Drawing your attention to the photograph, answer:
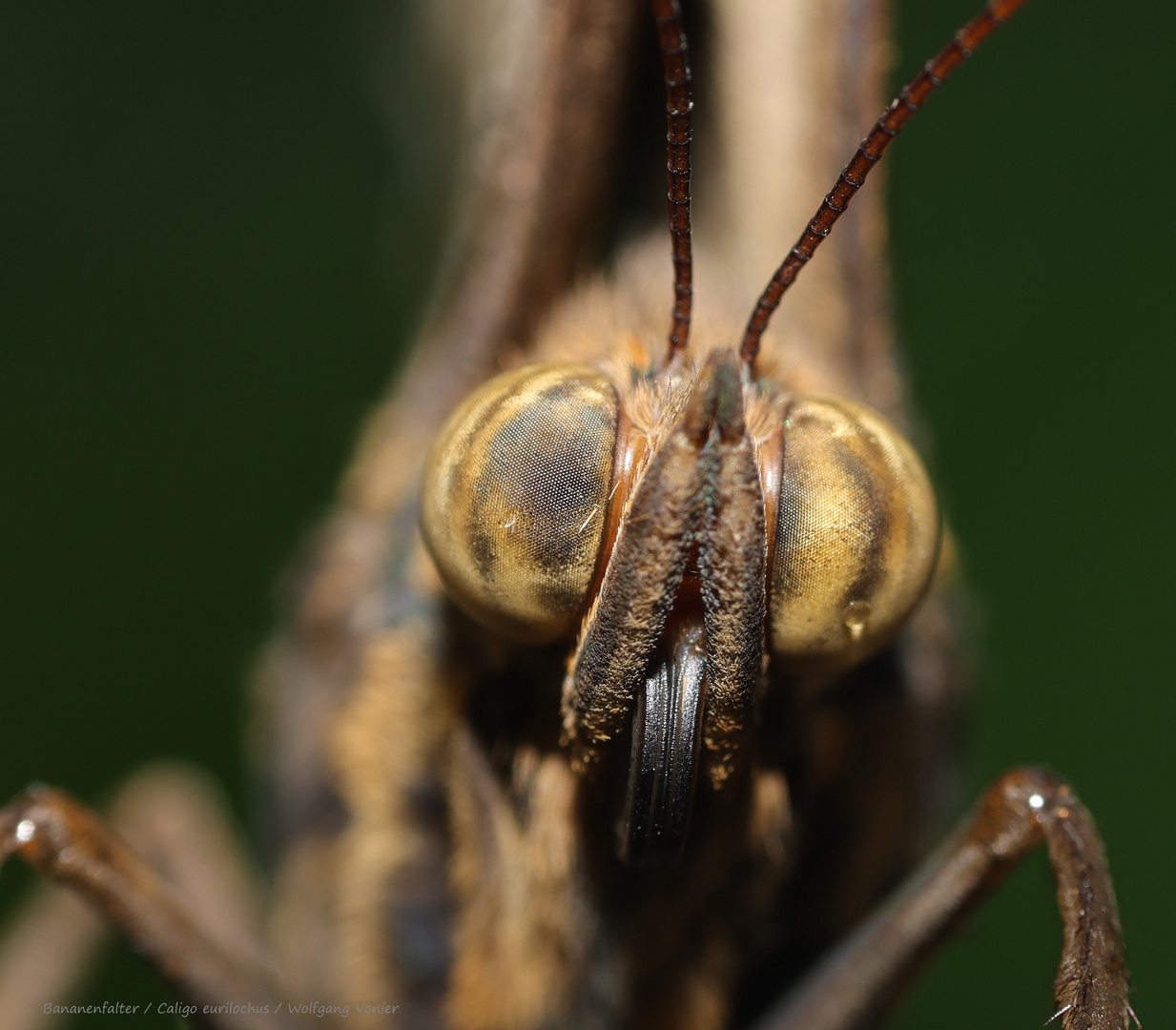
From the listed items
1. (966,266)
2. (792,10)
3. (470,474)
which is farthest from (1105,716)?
(470,474)

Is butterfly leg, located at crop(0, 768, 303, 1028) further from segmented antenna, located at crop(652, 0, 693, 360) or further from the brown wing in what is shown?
segmented antenna, located at crop(652, 0, 693, 360)

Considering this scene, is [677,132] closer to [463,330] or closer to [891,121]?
[891,121]

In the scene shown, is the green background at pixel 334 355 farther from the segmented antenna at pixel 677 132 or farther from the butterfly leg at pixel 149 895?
the segmented antenna at pixel 677 132

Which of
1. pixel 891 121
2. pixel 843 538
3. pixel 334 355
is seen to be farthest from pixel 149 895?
pixel 334 355

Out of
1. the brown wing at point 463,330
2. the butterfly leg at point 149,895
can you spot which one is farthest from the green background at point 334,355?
the brown wing at point 463,330

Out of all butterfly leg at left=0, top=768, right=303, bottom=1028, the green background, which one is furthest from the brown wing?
the green background

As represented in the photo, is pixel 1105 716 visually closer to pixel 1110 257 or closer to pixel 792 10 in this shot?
pixel 1110 257
